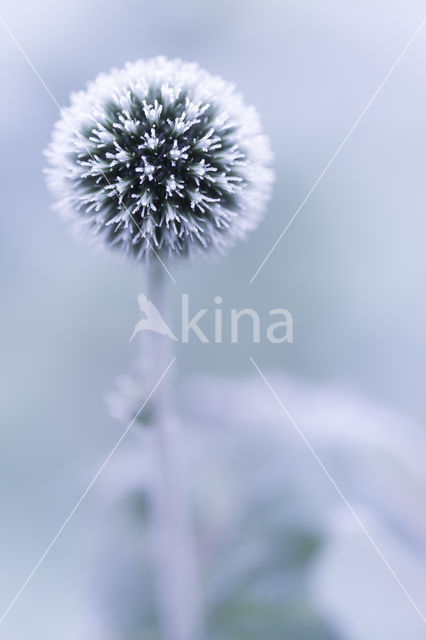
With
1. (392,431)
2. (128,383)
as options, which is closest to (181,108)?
(128,383)

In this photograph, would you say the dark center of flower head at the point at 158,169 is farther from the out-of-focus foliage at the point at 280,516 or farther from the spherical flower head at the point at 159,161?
the out-of-focus foliage at the point at 280,516

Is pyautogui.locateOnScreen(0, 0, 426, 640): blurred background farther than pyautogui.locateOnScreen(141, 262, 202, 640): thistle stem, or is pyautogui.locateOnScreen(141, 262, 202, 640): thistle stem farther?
pyautogui.locateOnScreen(0, 0, 426, 640): blurred background

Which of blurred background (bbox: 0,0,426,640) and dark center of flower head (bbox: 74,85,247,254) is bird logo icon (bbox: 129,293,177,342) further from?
blurred background (bbox: 0,0,426,640)

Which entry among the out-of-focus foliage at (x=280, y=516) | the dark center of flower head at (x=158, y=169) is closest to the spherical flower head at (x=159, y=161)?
the dark center of flower head at (x=158, y=169)

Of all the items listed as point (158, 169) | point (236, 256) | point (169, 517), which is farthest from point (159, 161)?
point (236, 256)

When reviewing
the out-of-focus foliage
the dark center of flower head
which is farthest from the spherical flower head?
the out-of-focus foliage

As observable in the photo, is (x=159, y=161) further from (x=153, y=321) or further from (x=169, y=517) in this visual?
(x=169, y=517)

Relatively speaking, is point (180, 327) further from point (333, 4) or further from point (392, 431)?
point (333, 4)
